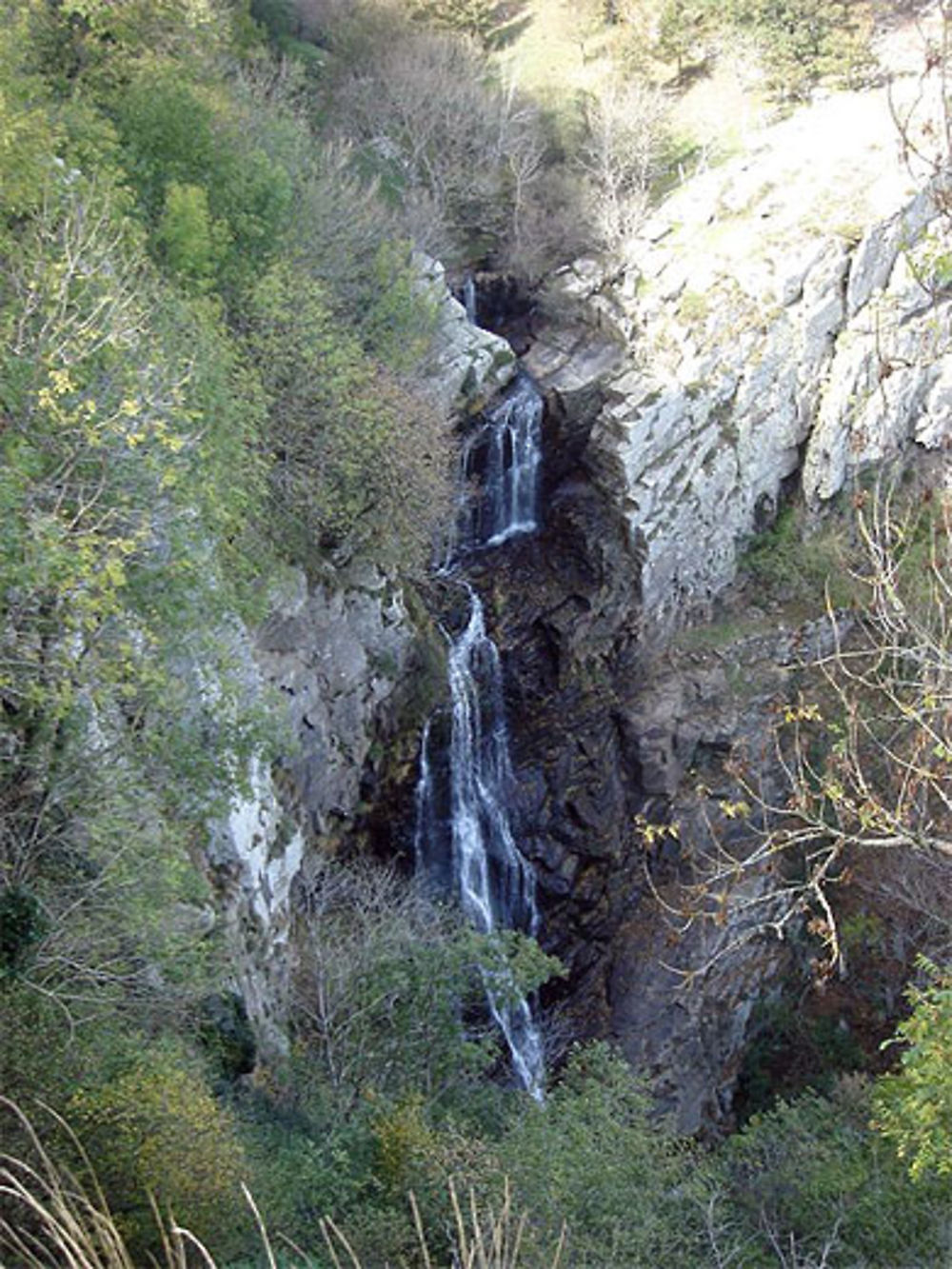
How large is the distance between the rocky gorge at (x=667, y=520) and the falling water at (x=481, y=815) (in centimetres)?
39

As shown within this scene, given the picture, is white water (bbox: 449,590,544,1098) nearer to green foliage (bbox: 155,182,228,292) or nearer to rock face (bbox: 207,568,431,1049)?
rock face (bbox: 207,568,431,1049)

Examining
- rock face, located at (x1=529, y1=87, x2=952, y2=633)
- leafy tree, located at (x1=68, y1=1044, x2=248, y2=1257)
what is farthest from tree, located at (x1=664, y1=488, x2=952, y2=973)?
leafy tree, located at (x1=68, y1=1044, x2=248, y2=1257)

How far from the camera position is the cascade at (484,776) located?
729 inches

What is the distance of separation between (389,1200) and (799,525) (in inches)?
756

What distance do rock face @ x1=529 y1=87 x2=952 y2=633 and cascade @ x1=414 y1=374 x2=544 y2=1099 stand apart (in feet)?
6.61

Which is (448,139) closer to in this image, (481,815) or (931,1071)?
(481,815)

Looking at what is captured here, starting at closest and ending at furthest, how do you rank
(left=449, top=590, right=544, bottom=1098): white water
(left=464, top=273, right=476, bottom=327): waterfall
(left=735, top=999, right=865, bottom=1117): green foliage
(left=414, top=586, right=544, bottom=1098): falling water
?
(left=414, top=586, right=544, bottom=1098): falling water
(left=449, top=590, right=544, bottom=1098): white water
(left=735, top=999, right=865, bottom=1117): green foliage
(left=464, top=273, right=476, bottom=327): waterfall

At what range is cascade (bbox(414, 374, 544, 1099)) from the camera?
60.7 feet

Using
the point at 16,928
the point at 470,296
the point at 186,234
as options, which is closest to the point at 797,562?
the point at 470,296

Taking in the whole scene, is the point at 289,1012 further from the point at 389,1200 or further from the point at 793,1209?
the point at 793,1209

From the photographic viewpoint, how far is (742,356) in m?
22.4

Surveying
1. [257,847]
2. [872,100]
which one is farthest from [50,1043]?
[872,100]

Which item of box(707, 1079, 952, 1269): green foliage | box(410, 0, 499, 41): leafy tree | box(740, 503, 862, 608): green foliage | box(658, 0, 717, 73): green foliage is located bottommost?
box(707, 1079, 952, 1269): green foliage

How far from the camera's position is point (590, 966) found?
2027 centimetres
